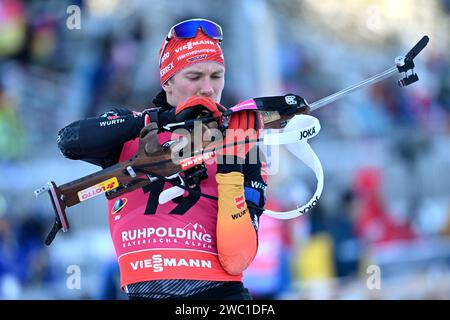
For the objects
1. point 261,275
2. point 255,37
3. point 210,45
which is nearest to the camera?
point 210,45

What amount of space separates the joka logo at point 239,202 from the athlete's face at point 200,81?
1.53 ft

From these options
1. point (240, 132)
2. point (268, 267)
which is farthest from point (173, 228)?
point (268, 267)

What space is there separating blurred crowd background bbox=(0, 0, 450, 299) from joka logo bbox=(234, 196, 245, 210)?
5172mm

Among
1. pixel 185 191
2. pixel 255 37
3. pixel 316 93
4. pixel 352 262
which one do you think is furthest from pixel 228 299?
pixel 316 93

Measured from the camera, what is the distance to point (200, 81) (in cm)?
427

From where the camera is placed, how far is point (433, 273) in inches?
466

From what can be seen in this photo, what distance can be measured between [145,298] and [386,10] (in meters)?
13.7

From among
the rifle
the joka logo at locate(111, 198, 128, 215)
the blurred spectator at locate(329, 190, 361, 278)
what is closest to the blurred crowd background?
the blurred spectator at locate(329, 190, 361, 278)

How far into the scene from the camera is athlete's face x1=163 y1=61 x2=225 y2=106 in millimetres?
4234

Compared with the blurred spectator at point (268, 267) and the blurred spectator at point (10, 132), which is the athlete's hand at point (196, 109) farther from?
the blurred spectator at point (10, 132)

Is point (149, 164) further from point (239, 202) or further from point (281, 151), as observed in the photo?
point (281, 151)

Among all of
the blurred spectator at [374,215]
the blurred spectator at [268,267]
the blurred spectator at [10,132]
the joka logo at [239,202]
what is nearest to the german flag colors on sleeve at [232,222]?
the joka logo at [239,202]
